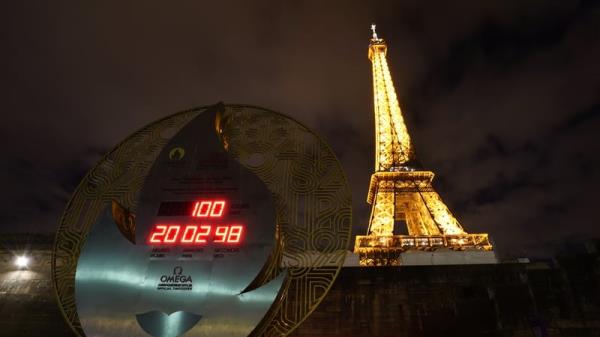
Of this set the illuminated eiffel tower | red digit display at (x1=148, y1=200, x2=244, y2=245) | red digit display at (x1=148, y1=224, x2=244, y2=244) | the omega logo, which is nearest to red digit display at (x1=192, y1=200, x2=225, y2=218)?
Answer: red digit display at (x1=148, y1=200, x2=244, y2=245)

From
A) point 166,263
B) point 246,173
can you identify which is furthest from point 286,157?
point 166,263

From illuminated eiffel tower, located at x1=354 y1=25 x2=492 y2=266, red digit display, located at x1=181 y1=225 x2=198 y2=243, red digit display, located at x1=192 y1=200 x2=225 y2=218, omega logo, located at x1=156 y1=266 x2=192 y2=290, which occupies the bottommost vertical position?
omega logo, located at x1=156 y1=266 x2=192 y2=290

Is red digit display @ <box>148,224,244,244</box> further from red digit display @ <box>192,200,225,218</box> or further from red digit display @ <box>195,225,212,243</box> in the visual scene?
red digit display @ <box>192,200,225,218</box>

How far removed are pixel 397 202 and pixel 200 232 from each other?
19.0 metres

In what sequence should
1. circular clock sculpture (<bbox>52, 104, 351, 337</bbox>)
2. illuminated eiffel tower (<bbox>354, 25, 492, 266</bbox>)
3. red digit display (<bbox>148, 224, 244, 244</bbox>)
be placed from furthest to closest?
illuminated eiffel tower (<bbox>354, 25, 492, 266</bbox>)
red digit display (<bbox>148, 224, 244, 244</bbox>)
circular clock sculpture (<bbox>52, 104, 351, 337</bbox>)

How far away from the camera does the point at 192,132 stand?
5.79m

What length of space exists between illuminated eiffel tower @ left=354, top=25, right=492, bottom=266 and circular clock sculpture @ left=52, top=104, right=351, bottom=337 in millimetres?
11670

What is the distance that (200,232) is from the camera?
15.5 feet

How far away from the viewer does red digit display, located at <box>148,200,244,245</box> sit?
4.65 meters

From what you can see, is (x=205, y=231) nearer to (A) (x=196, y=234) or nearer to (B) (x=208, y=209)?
(A) (x=196, y=234)

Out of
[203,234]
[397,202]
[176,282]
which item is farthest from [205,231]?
[397,202]

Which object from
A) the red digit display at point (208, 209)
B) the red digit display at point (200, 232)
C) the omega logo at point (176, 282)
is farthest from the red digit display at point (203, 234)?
the omega logo at point (176, 282)

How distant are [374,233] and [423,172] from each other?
6.24 m

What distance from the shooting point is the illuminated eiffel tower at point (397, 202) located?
16.3 m
